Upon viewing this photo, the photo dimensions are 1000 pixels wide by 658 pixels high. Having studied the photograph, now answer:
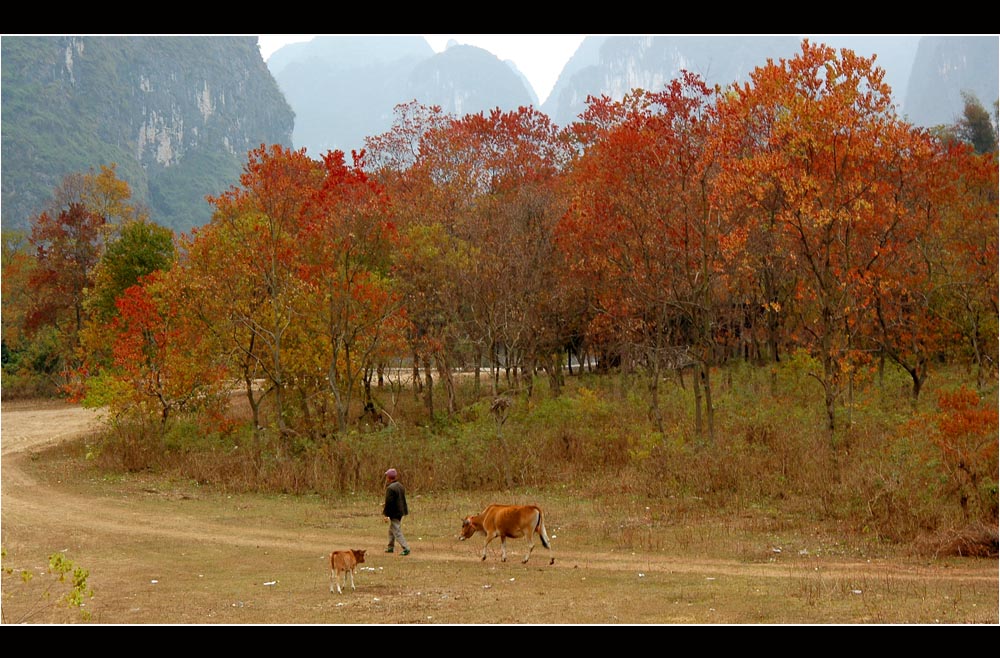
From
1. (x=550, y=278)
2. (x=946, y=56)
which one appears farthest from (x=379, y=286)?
(x=946, y=56)

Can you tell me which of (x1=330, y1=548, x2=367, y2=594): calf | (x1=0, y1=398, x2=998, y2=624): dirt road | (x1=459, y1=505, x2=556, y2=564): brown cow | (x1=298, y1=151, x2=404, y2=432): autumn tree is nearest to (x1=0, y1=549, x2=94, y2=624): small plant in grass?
(x1=0, y1=398, x2=998, y2=624): dirt road

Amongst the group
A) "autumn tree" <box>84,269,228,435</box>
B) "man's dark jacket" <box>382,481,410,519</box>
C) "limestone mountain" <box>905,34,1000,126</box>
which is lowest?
"man's dark jacket" <box>382,481,410,519</box>

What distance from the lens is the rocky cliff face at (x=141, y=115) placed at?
111 m

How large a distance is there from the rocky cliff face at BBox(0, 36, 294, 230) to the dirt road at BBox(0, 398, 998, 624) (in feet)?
317

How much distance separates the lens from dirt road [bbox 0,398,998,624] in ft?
41.9

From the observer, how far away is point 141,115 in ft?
510

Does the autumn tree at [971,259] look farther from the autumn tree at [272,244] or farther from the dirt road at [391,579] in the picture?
the autumn tree at [272,244]

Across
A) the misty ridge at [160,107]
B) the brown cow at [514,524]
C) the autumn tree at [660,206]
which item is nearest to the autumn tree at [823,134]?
the autumn tree at [660,206]

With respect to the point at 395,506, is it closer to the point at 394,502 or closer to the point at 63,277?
the point at 394,502

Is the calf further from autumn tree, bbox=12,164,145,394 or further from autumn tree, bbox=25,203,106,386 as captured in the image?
autumn tree, bbox=25,203,106,386

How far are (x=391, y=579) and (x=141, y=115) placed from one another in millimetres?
157234

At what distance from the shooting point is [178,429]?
105 feet

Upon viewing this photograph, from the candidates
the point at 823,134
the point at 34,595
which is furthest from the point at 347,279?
the point at 34,595

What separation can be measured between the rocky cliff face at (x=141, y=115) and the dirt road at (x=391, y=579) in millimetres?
96593
